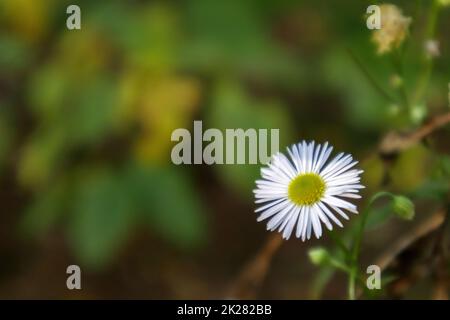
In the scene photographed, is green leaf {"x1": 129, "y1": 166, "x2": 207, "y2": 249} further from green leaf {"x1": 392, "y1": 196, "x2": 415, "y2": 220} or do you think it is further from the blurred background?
green leaf {"x1": 392, "y1": 196, "x2": 415, "y2": 220}

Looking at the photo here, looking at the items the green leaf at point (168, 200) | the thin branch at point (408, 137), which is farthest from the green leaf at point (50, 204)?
the thin branch at point (408, 137)

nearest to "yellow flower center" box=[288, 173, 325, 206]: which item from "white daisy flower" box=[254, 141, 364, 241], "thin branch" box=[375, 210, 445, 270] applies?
"white daisy flower" box=[254, 141, 364, 241]

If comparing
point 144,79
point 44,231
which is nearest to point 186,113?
point 144,79

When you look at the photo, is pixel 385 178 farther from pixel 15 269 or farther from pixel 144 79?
pixel 15 269

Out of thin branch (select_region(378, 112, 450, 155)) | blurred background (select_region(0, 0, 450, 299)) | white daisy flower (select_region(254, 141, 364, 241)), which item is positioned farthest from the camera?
blurred background (select_region(0, 0, 450, 299))

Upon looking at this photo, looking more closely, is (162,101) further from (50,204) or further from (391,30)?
(391,30)

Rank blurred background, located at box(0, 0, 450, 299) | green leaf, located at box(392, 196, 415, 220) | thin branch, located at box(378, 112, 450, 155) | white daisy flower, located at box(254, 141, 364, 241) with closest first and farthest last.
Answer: white daisy flower, located at box(254, 141, 364, 241)
green leaf, located at box(392, 196, 415, 220)
thin branch, located at box(378, 112, 450, 155)
blurred background, located at box(0, 0, 450, 299)

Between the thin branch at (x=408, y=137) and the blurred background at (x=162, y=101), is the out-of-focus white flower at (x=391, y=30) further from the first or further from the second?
the blurred background at (x=162, y=101)

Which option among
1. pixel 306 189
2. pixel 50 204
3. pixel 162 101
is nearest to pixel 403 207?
pixel 306 189
